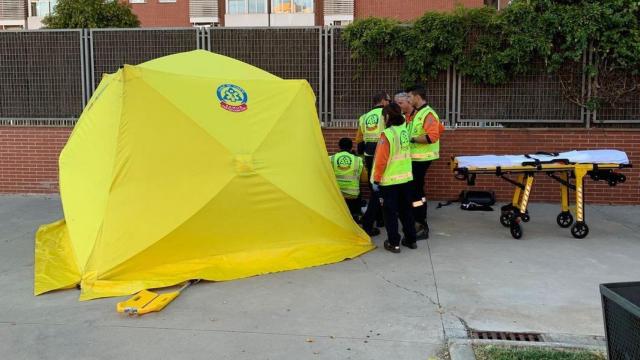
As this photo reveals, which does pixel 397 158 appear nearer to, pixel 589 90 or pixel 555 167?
pixel 555 167

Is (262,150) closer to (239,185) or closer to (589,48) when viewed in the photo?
(239,185)

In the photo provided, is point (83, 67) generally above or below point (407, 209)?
above

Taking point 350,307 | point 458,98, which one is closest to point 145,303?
point 350,307

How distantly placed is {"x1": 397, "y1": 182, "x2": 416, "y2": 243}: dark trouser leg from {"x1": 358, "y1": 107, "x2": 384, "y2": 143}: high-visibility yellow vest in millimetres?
1027

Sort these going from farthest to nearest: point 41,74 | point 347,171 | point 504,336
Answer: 1. point 41,74
2. point 347,171
3. point 504,336

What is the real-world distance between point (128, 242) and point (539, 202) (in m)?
6.96

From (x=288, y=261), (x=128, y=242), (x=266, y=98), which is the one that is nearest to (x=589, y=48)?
(x=266, y=98)

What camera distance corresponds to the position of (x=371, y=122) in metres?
7.53

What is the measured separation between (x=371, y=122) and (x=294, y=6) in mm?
31756

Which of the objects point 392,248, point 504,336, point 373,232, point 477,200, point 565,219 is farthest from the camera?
point 477,200

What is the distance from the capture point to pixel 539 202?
31.5ft

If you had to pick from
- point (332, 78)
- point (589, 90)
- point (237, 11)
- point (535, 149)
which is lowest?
point (535, 149)

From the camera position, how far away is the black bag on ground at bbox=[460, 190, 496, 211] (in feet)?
30.1

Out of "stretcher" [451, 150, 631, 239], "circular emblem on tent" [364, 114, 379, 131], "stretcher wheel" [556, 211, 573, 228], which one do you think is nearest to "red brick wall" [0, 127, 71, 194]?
"circular emblem on tent" [364, 114, 379, 131]
